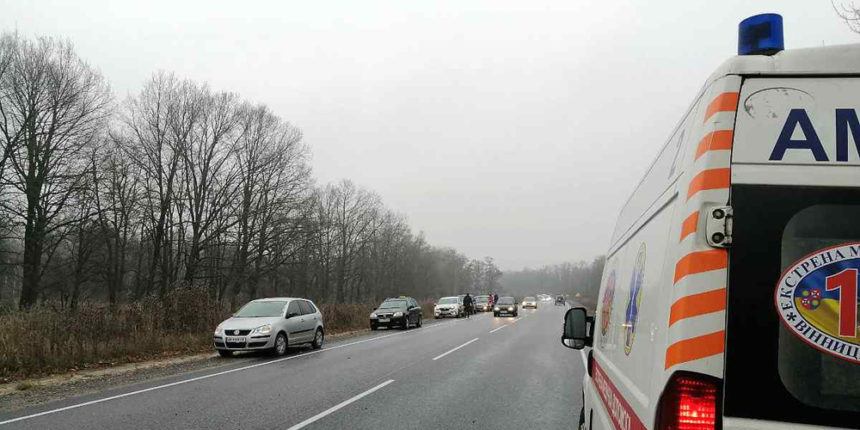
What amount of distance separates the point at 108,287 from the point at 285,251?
14.3 meters

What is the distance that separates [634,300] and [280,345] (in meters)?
14.5

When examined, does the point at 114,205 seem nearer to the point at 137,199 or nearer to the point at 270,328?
the point at 137,199

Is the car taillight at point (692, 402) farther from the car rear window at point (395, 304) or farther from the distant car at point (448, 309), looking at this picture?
the distant car at point (448, 309)

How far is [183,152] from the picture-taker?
45500 mm

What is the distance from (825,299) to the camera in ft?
5.36

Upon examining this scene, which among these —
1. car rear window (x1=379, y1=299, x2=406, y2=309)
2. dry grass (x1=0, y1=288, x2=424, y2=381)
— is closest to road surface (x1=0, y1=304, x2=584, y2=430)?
dry grass (x1=0, y1=288, x2=424, y2=381)

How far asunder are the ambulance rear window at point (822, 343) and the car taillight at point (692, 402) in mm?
211

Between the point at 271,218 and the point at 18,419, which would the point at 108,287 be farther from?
the point at 18,419

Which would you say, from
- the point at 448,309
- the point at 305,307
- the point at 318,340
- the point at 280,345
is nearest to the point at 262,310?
the point at 280,345

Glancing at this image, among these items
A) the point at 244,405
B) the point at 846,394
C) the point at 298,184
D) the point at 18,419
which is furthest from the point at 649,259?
the point at 298,184

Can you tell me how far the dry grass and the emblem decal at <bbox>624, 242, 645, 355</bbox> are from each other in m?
13.0

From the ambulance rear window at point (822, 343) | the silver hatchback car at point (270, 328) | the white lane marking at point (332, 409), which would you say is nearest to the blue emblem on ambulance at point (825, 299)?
the ambulance rear window at point (822, 343)

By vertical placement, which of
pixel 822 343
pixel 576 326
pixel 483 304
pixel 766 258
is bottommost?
pixel 483 304

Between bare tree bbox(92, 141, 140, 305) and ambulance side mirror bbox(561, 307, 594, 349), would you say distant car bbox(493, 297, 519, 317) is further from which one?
Result: ambulance side mirror bbox(561, 307, 594, 349)
